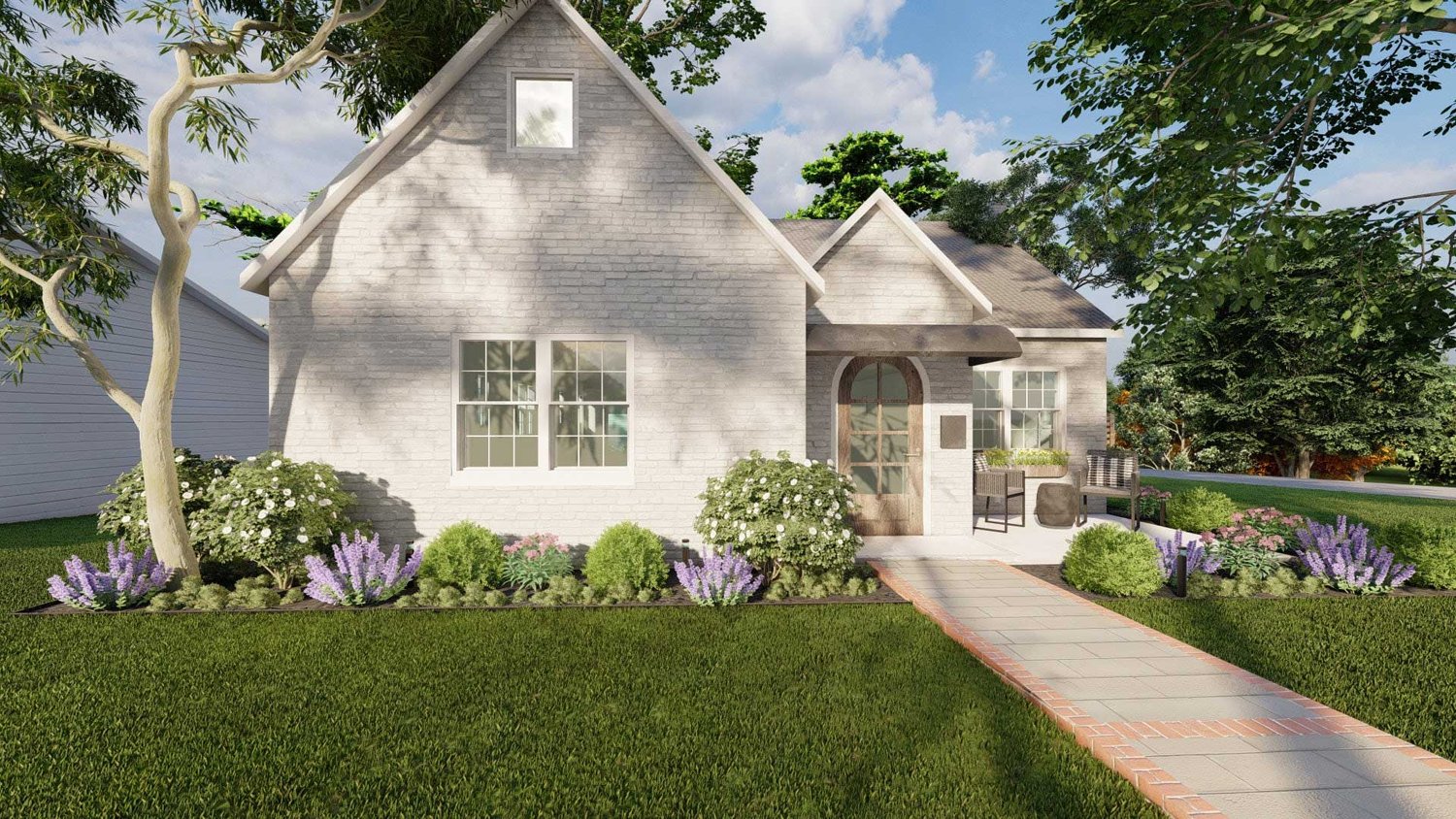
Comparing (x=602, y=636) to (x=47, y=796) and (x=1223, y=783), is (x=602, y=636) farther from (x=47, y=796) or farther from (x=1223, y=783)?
(x=1223, y=783)

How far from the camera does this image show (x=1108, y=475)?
12953mm

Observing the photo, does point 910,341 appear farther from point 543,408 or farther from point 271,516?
point 271,516

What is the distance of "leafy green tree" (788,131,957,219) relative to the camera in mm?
33969

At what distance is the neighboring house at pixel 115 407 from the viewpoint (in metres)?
13.9

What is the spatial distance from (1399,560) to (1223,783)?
7.35 meters

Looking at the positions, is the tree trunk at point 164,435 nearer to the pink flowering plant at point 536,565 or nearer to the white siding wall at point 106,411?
the pink flowering plant at point 536,565

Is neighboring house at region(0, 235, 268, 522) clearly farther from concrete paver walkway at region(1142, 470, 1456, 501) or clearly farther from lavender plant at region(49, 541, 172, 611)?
concrete paver walkway at region(1142, 470, 1456, 501)

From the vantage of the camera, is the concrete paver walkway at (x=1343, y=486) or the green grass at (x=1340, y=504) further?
the concrete paver walkway at (x=1343, y=486)

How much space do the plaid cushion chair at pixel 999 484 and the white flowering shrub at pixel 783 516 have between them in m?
4.86

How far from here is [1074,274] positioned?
31047mm

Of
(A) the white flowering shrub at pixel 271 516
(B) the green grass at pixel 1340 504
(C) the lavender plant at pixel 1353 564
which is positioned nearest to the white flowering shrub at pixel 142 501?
(A) the white flowering shrub at pixel 271 516

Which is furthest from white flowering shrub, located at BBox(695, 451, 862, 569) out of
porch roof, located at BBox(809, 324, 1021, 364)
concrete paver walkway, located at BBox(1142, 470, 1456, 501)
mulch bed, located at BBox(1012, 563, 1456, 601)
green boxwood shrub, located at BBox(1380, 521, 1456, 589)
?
concrete paver walkway, located at BBox(1142, 470, 1456, 501)

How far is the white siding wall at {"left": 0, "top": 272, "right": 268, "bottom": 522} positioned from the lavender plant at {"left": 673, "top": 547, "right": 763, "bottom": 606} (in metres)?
15.2

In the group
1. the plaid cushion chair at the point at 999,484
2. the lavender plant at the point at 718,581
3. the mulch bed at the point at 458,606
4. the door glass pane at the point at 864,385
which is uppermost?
the door glass pane at the point at 864,385
